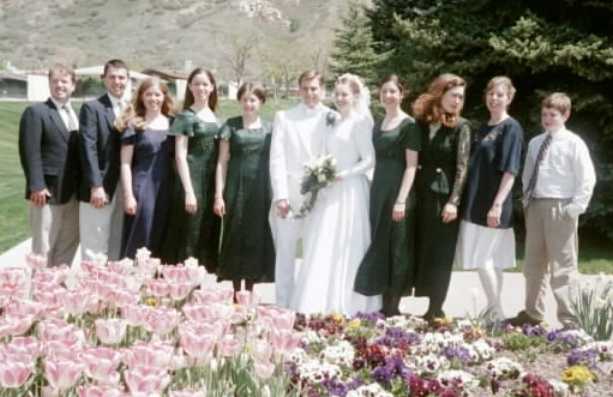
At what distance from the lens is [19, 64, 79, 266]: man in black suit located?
6.14 metres

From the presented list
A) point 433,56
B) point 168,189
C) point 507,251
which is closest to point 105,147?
point 168,189

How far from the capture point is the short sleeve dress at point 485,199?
5.98 m

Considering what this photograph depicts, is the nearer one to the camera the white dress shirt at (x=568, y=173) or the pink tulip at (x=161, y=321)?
the pink tulip at (x=161, y=321)

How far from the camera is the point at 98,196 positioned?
6.14 meters

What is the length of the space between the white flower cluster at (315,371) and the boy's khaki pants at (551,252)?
2814 millimetres

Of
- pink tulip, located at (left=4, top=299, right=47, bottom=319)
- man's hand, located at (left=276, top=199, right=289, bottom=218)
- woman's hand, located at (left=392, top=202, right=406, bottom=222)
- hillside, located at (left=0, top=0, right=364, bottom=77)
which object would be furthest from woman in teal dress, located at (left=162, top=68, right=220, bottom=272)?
hillside, located at (left=0, top=0, right=364, bottom=77)

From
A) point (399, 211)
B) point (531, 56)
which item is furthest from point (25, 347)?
point (531, 56)

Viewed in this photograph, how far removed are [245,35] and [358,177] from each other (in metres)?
104

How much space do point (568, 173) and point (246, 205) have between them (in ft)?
8.35

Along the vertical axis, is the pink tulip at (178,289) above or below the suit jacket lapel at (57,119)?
below

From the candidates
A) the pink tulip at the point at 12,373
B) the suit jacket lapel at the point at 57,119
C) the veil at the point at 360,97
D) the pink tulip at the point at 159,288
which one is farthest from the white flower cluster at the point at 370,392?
the suit jacket lapel at the point at 57,119

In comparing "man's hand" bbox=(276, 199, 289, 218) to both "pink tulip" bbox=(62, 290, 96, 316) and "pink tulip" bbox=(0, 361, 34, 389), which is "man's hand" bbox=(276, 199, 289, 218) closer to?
"pink tulip" bbox=(62, 290, 96, 316)

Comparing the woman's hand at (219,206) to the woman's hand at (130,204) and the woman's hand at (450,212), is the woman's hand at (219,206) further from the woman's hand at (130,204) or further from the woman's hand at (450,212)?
the woman's hand at (450,212)

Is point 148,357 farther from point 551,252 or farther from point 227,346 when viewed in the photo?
point 551,252
